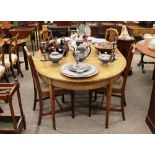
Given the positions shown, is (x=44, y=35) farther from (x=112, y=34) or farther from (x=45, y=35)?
(x=112, y=34)

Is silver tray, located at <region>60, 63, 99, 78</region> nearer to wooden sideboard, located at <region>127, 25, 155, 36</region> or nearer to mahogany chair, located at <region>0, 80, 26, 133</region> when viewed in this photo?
mahogany chair, located at <region>0, 80, 26, 133</region>

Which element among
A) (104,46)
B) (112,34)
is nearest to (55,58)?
(104,46)

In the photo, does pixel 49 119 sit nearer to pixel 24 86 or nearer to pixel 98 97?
pixel 98 97

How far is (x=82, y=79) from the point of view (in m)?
2.08

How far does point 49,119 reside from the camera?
267cm

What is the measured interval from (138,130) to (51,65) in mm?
1282

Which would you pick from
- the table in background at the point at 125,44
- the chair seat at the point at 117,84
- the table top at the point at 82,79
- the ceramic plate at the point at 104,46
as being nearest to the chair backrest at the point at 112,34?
the table in background at the point at 125,44

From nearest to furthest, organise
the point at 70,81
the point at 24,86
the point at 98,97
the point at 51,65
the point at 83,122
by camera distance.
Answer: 1. the point at 70,81
2. the point at 51,65
3. the point at 83,122
4. the point at 98,97
5. the point at 24,86

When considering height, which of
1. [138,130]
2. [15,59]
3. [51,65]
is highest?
[51,65]

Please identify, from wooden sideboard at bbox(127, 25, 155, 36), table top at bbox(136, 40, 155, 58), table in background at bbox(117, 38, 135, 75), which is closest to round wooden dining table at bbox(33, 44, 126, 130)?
table top at bbox(136, 40, 155, 58)

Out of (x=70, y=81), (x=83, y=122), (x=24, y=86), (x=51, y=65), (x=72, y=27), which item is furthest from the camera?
(x=72, y=27)

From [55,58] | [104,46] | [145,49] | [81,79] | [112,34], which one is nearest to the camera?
[81,79]

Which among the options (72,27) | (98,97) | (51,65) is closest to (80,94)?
(98,97)

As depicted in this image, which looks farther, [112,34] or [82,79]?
[112,34]
